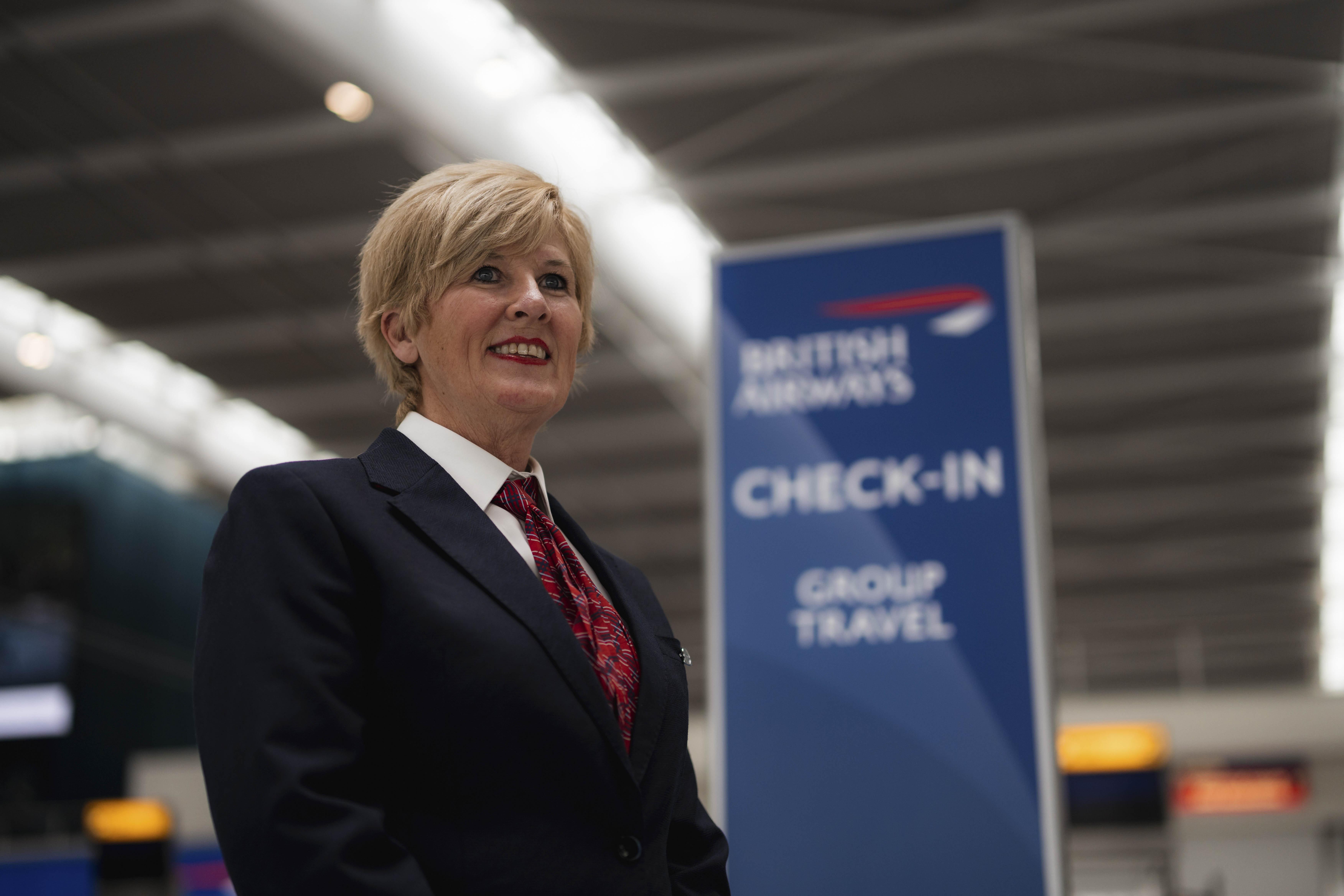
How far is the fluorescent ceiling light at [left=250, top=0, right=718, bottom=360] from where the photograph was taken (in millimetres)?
8367

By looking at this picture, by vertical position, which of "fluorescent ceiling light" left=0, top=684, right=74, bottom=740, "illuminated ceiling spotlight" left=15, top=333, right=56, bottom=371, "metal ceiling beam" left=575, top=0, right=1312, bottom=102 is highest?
"metal ceiling beam" left=575, top=0, right=1312, bottom=102

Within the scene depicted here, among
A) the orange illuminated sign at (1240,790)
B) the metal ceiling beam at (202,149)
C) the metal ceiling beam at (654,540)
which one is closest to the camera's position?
the metal ceiling beam at (202,149)

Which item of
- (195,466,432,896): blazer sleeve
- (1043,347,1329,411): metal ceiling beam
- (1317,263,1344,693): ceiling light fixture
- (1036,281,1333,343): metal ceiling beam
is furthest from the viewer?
(1043,347,1329,411): metal ceiling beam

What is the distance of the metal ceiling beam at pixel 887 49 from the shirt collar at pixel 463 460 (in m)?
7.76

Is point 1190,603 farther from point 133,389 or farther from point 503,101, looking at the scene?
point 503,101

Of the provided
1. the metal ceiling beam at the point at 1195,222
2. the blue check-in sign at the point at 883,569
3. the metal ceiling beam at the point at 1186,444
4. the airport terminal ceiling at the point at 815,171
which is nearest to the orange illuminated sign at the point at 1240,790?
the airport terminal ceiling at the point at 815,171

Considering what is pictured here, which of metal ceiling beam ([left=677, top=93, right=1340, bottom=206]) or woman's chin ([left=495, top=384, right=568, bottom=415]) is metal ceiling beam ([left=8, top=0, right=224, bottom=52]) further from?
woman's chin ([left=495, top=384, right=568, bottom=415])

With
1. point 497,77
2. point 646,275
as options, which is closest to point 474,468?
point 497,77

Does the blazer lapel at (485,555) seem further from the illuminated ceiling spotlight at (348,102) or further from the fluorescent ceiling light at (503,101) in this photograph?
the illuminated ceiling spotlight at (348,102)

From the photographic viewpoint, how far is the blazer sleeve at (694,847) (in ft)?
6.05

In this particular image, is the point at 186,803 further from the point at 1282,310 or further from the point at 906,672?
the point at 906,672

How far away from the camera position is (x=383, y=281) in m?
1.82

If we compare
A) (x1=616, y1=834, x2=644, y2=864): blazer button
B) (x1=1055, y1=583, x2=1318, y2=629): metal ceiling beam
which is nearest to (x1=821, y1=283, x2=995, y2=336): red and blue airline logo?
(x1=616, y1=834, x2=644, y2=864): blazer button

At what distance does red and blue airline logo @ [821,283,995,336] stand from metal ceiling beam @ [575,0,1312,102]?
17.8 ft
